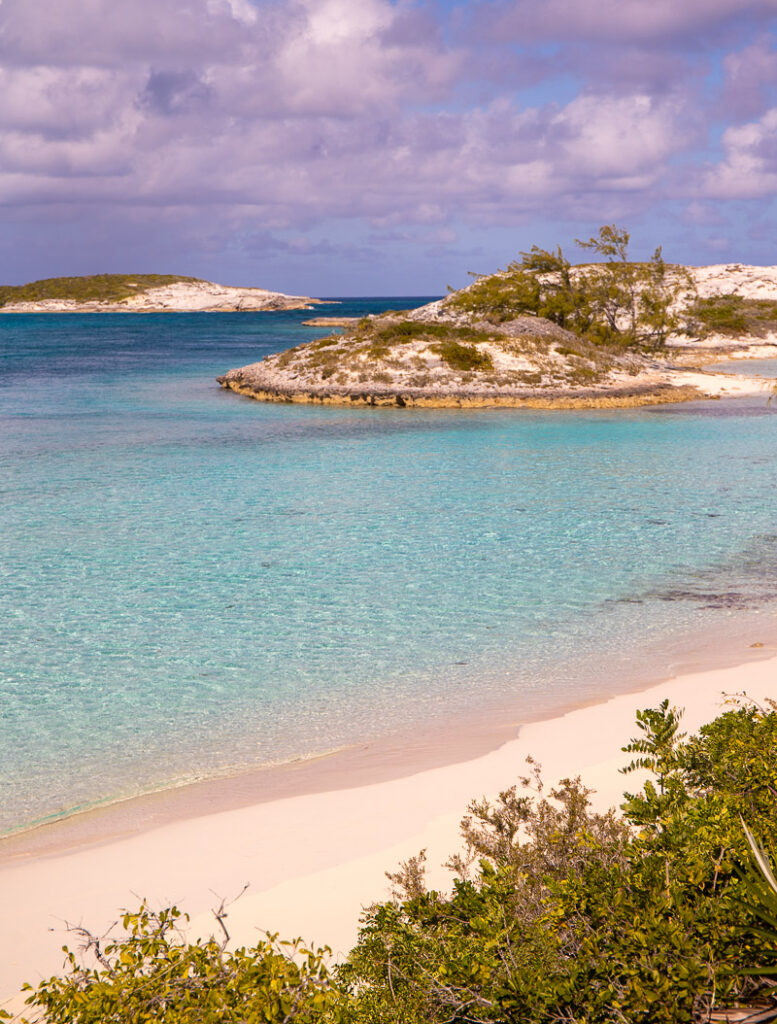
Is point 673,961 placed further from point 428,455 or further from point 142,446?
point 142,446

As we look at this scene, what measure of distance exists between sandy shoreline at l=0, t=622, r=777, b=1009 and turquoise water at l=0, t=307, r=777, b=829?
1104 millimetres

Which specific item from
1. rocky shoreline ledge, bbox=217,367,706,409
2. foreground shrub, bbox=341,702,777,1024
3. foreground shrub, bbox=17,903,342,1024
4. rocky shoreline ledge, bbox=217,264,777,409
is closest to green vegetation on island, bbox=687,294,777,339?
rocky shoreline ledge, bbox=217,264,777,409

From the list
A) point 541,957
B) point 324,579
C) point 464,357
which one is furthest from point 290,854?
point 464,357

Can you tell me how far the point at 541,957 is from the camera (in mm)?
4770

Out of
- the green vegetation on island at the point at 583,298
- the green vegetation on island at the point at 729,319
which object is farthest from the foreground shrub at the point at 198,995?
the green vegetation on island at the point at 729,319

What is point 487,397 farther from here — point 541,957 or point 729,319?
point 729,319

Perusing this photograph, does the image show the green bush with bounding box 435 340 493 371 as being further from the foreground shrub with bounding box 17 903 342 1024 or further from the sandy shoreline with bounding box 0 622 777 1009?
the foreground shrub with bounding box 17 903 342 1024

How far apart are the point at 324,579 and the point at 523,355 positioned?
1314 inches

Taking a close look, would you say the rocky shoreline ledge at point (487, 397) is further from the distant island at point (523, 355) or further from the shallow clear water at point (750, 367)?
the shallow clear water at point (750, 367)

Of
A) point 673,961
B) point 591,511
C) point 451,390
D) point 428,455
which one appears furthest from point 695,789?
point 451,390

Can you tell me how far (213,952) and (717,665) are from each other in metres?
9.53

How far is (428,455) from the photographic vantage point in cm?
3136

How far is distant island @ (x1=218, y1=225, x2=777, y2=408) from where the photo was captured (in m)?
44.6

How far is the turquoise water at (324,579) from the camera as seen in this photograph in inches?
436
